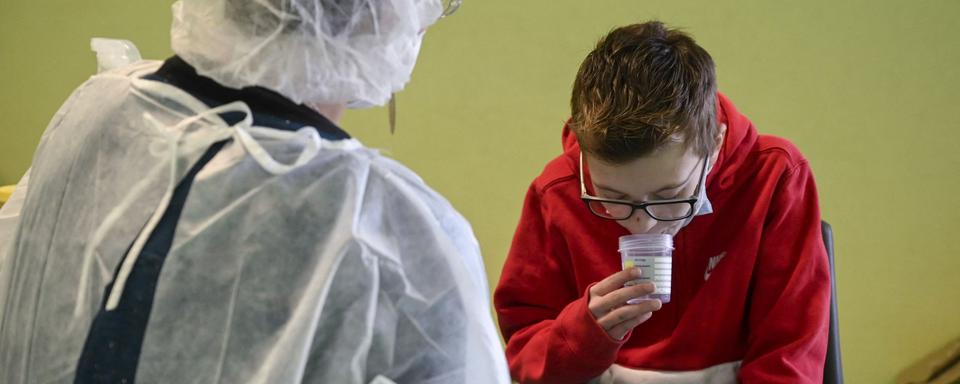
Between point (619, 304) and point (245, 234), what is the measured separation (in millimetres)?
659

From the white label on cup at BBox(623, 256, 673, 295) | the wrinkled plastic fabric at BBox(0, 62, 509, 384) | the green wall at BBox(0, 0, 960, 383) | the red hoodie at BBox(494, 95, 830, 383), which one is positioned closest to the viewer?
the wrinkled plastic fabric at BBox(0, 62, 509, 384)

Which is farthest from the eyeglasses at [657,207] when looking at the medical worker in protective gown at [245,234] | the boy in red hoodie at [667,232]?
the medical worker in protective gown at [245,234]

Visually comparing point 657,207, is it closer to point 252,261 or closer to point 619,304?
point 619,304

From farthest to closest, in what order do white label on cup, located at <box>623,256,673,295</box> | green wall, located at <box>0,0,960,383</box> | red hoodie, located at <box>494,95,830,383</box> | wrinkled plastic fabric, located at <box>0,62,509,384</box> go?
1. green wall, located at <box>0,0,960,383</box>
2. red hoodie, located at <box>494,95,830,383</box>
3. white label on cup, located at <box>623,256,673,295</box>
4. wrinkled plastic fabric, located at <box>0,62,509,384</box>

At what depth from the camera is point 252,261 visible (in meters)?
1.04

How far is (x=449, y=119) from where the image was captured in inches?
115

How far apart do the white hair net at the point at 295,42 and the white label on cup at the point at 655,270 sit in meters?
0.52

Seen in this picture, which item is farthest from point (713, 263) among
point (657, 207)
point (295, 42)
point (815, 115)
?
point (815, 115)

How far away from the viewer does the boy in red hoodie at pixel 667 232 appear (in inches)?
59.0

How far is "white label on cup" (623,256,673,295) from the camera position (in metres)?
1.44

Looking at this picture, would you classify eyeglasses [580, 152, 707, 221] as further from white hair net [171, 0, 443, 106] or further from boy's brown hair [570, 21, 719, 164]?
white hair net [171, 0, 443, 106]

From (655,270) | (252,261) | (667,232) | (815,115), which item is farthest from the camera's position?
(815,115)

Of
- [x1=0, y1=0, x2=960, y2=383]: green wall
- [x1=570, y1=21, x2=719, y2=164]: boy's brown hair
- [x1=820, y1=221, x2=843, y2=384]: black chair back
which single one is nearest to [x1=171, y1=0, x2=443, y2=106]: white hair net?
[x1=570, y1=21, x2=719, y2=164]: boy's brown hair

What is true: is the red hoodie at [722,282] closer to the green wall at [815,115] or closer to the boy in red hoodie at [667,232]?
the boy in red hoodie at [667,232]
